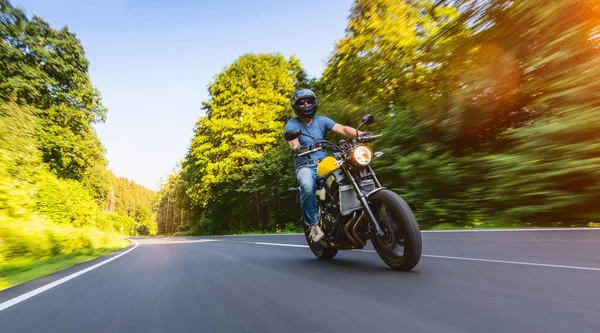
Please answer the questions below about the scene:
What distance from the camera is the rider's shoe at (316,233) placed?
4352mm

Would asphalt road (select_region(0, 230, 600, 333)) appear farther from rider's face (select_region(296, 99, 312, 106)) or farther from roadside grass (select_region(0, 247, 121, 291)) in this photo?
rider's face (select_region(296, 99, 312, 106))

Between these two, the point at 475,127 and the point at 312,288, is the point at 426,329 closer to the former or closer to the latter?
the point at 312,288

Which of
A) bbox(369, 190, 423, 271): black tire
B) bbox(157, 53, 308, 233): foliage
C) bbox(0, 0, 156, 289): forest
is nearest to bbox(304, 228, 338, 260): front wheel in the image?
bbox(369, 190, 423, 271): black tire

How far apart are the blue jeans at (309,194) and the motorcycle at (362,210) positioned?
0.47ft

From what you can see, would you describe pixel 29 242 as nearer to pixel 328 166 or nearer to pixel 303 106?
pixel 303 106

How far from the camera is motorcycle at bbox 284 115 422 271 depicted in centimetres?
328

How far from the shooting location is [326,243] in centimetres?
438

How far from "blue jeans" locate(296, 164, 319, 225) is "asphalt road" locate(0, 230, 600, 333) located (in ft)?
1.94

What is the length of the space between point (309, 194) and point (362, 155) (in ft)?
3.59

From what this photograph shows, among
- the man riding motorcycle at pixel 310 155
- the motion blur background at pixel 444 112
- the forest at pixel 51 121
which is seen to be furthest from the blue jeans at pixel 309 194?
the forest at pixel 51 121

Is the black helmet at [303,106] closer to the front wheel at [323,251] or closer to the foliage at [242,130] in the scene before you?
the front wheel at [323,251]

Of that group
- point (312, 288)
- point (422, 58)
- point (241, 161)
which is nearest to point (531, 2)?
point (422, 58)

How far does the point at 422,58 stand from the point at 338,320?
30.3 ft

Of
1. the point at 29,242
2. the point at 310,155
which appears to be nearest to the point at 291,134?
the point at 310,155
